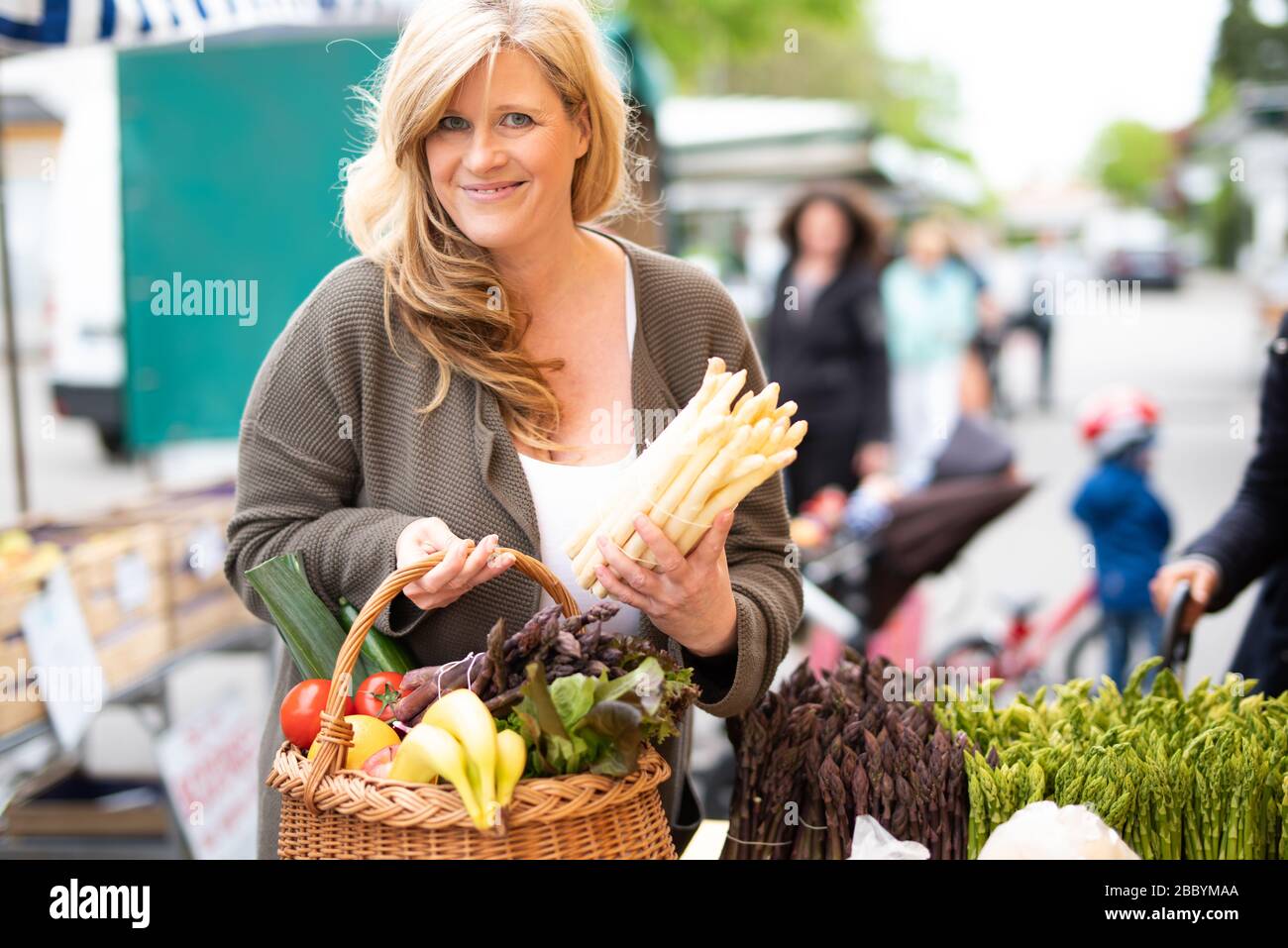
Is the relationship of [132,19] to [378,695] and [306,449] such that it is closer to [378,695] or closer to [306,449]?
[306,449]

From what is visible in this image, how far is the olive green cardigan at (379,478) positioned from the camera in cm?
220

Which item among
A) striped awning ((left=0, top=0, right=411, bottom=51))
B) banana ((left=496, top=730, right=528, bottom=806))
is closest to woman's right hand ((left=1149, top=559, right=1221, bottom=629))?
banana ((left=496, top=730, right=528, bottom=806))

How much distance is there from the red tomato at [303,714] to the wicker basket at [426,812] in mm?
97

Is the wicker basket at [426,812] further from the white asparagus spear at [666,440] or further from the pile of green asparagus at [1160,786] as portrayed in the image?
the pile of green asparagus at [1160,786]

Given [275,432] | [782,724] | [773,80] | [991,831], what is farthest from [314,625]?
[773,80]

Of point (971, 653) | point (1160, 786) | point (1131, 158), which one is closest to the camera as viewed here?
point (1160, 786)

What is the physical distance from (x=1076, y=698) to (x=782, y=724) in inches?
21.3

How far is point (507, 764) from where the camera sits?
1.74 meters

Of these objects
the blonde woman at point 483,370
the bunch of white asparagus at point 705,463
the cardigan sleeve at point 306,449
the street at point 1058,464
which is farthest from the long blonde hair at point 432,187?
the street at point 1058,464

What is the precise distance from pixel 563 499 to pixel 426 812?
69 centimetres

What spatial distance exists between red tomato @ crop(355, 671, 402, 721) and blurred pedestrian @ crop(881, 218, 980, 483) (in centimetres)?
604

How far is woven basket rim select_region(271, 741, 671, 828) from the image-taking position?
172 centimetres

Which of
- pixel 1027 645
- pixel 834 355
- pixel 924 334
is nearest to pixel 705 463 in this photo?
pixel 1027 645

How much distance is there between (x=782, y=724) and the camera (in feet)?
7.38
